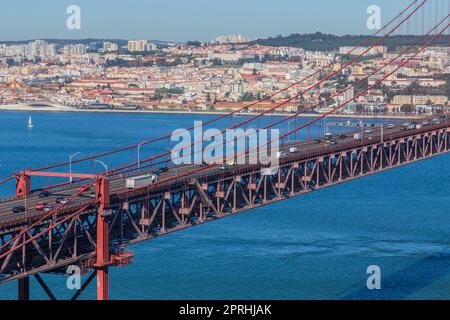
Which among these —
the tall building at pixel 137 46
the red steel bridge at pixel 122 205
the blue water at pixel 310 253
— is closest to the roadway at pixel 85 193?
the red steel bridge at pixel 122 205

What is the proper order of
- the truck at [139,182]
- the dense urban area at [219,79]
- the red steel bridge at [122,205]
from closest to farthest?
the red steel bridge at [122,205]
the truck at [139,182]
the dense urban area at [219,79]

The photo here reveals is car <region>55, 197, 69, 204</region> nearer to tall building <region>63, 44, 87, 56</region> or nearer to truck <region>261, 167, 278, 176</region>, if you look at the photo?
truck <region>261, 167, 278, 176</region>

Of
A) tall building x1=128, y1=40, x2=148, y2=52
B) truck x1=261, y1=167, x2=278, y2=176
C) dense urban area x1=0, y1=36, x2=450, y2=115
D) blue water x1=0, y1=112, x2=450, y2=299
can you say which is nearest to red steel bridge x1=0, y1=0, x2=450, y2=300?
truck x1=261, y1=167, x2=278, y2=176

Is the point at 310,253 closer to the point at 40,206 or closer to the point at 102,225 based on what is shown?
the point at 102,225

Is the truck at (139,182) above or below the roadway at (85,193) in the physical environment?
above

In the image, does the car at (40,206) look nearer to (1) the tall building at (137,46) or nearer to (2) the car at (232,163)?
(2) the car at (232,163)

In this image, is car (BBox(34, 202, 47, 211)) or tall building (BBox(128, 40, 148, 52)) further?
tall building (BBox(128, 40, 148, 52))
